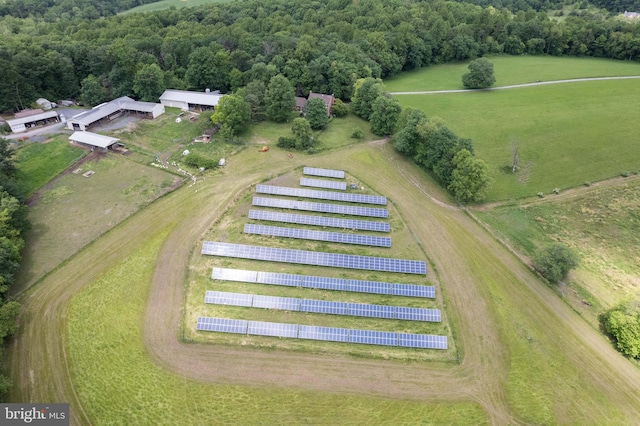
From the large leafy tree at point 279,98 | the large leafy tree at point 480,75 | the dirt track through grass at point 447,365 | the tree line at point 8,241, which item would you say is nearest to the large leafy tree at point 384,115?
the large leafy tree at point 279,98

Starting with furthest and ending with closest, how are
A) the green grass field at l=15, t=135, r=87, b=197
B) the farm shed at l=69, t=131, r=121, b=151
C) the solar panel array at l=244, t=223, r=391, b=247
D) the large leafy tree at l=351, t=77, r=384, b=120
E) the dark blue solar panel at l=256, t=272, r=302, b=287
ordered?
the large leafy tree at l=351, t=77, r=384, b=120
the farm shed at l=69, t=131, r=121, b=151
the green grass field at l=15, t=135, r=87, b=197
the solar panel array at l=244, t=223, r=391, b=247
the dark blue solar panel at l=256, t=272, r=302, b=287

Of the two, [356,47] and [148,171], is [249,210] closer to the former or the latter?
[148,171]

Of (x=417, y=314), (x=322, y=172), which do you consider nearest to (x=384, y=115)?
(x=322, y=172)

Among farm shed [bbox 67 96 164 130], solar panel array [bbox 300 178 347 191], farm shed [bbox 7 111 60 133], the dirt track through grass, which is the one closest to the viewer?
the dirt track through grass

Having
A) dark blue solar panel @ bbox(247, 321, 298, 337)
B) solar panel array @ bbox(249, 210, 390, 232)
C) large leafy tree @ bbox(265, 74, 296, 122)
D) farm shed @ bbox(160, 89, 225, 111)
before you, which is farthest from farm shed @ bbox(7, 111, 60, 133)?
dark blue solar panel @ bbox(247, 321, 298, 337)

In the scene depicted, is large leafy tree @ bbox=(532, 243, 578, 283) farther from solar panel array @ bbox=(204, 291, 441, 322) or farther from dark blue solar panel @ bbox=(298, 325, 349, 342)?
dark blue solar panel @ bbox=(298, 325, 349, 342)

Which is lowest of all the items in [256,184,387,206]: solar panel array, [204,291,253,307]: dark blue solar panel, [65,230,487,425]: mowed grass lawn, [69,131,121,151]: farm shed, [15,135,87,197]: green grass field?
[65,230,487,425]: mowed grass lawn

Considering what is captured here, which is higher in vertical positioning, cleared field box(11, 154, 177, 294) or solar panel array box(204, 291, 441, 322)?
cleared field box(11, 154, 177, 294)

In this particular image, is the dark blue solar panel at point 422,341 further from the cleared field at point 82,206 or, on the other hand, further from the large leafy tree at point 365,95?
the large leafy tree at point 365,95
